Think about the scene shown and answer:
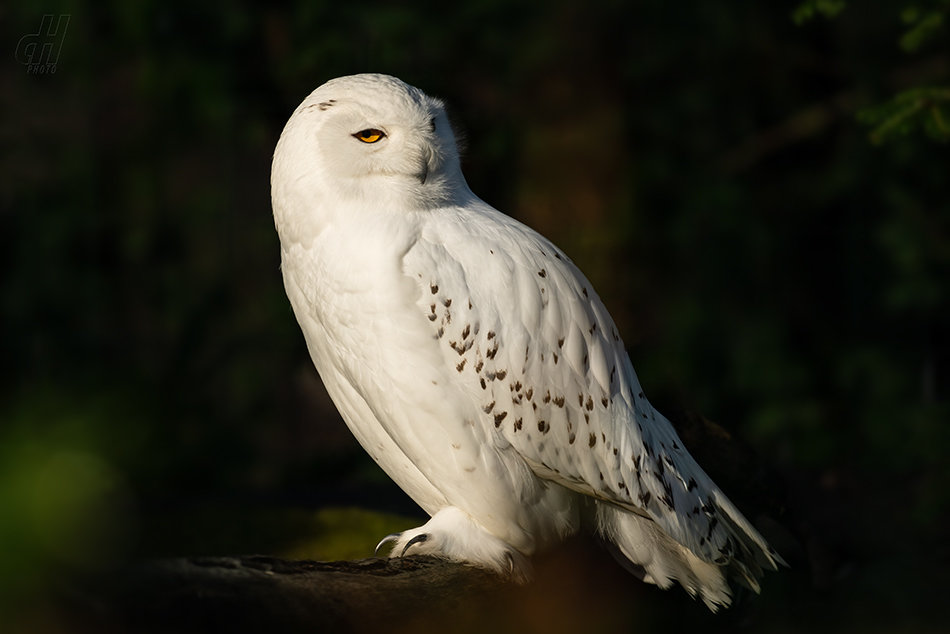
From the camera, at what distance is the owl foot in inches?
59.7

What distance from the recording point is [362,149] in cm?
151

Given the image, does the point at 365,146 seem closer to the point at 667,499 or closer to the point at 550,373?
the point at 550,373

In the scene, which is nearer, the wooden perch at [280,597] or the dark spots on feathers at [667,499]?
the wooden perch at [280,597]

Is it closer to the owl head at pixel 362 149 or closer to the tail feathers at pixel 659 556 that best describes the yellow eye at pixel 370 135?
the owl head at pixel 362 149

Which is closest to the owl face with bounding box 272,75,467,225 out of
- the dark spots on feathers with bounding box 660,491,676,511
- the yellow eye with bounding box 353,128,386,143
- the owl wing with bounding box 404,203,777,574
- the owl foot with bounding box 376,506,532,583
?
the yellow eye with bounding box 353,128,386,143

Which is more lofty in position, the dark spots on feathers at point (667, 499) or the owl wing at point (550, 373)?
the owl wing at point (550, 373)

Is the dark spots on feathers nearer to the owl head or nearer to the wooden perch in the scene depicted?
the wooden perch

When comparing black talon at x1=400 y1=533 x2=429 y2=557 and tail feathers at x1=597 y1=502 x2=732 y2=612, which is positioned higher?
black talon at x1=400 y1=533 x2=429 y2=557


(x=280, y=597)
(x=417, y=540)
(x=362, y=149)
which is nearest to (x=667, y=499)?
(x=417, y=540)

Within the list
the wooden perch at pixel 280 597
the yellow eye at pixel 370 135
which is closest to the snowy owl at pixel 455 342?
the yellow eye at pixel 370 135

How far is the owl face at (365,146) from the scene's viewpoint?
149 centimetres

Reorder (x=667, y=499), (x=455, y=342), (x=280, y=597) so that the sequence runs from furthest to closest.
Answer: (x=667, y=499) → (x=455, y=342) → (x=280, y=597)

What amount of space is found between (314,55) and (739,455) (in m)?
2.21

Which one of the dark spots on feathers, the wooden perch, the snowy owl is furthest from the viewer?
the dark spots on feathers
